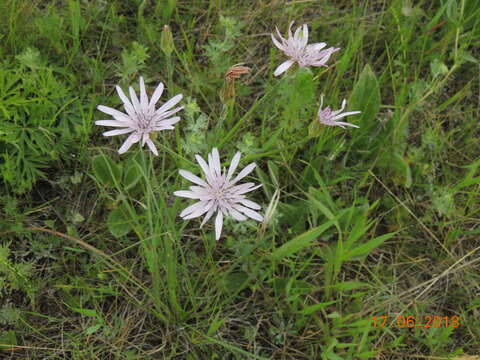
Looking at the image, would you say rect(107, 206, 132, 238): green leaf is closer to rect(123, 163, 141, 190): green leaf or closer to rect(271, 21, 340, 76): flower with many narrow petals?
rect(123, 163, 141, 190): green leaf

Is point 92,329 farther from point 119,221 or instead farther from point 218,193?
point 218,193

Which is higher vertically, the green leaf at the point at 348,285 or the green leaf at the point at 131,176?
the green leaf at the point at 131,176

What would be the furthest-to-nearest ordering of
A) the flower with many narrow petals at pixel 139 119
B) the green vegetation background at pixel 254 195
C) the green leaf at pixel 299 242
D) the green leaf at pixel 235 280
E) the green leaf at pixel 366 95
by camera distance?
1. the green leaf at pixel 366 95
2. the green leaf at pixel 235 280
3. the green vegetation background at pixel 254 195
4. the green leaf at pixel 299 242
5. the flower with many narrow petals at pixel 139 119

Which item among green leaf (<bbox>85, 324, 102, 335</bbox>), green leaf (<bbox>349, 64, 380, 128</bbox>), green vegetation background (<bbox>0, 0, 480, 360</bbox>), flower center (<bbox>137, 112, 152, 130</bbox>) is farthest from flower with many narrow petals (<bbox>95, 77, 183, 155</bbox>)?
green leaf (<bbox>349, 64, 380, 128</bbox>)

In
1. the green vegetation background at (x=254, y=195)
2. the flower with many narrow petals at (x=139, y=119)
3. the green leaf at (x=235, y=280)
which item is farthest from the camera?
the green leaf at (x=235, y=280)

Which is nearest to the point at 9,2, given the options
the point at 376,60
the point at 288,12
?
the point at 288,12

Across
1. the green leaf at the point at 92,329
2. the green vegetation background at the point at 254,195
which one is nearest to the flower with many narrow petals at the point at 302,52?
the green vegetation background at the point at 254,195

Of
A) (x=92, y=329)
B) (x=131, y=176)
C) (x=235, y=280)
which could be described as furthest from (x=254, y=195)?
(x=92, y=329)
